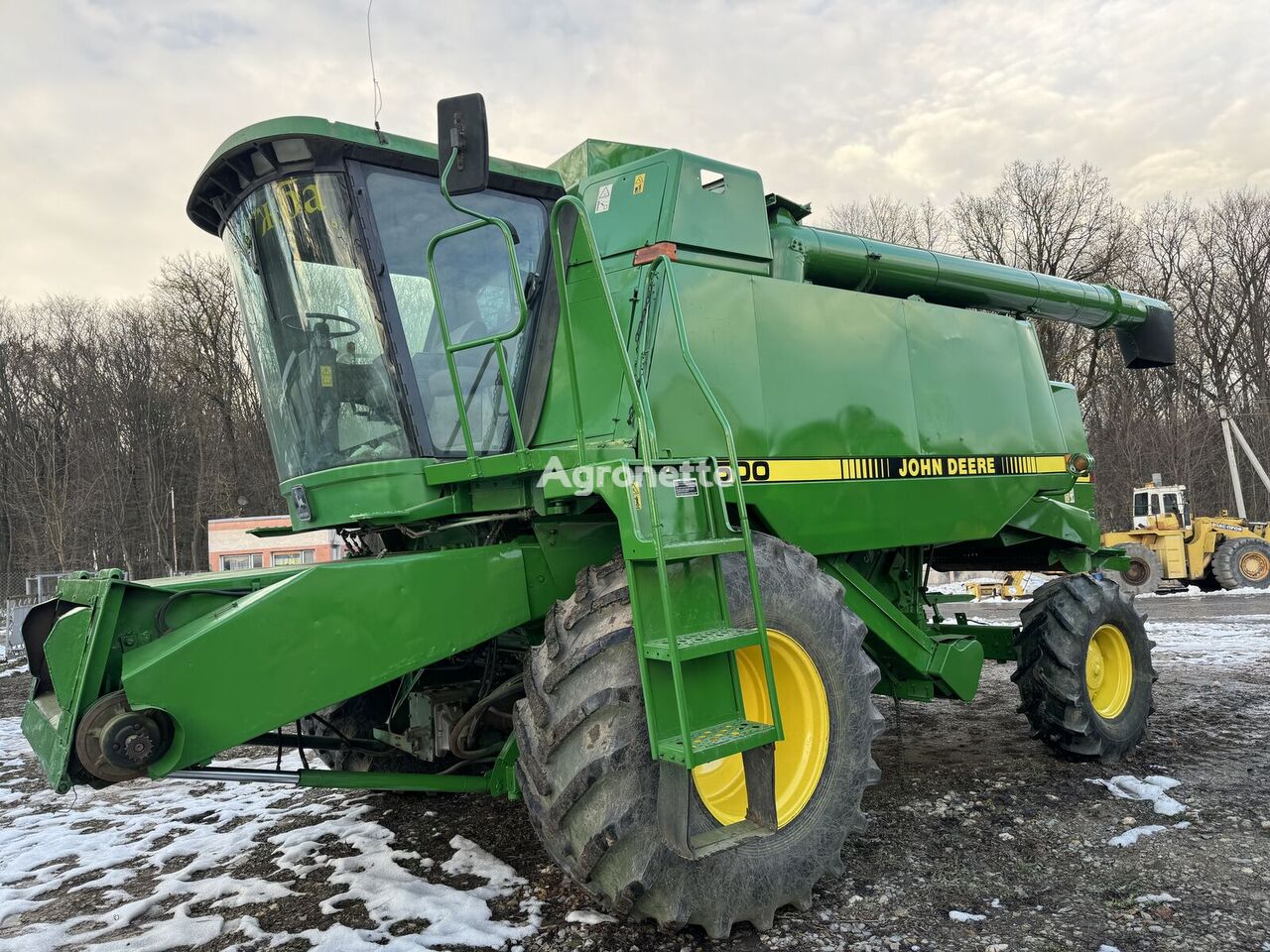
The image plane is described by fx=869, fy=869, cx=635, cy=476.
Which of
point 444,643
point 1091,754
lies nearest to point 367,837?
point 444,643

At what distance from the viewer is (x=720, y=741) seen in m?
2.80

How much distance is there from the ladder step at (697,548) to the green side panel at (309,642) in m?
0.73

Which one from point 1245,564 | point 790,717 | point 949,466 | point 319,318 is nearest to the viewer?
point 790,717

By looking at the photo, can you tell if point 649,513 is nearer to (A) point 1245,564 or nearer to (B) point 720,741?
(B) point 720,741

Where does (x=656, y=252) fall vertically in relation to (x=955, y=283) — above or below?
below

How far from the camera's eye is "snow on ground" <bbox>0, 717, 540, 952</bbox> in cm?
322

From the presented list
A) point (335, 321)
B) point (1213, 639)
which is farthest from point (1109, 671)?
point (1213, 639)

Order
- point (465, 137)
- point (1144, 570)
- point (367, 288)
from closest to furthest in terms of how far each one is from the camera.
Result: point (465, 137)
point (367, 288)
point (1144, 570)

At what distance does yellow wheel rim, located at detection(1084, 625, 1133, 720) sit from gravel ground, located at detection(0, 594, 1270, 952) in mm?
352

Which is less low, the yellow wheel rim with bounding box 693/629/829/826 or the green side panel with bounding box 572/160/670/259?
the green side panel with bounding box 572/160/670/259

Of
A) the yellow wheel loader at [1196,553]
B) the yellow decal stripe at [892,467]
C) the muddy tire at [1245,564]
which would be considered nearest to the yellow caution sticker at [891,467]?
the yellow decal stripe at [892,467]

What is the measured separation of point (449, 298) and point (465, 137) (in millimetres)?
947

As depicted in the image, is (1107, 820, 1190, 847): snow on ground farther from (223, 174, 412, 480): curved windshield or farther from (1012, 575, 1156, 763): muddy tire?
(223, 174, 412, 480): curved windshield

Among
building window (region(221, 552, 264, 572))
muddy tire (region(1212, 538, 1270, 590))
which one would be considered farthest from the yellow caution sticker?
building window (region(221, 552, 264, 572))
